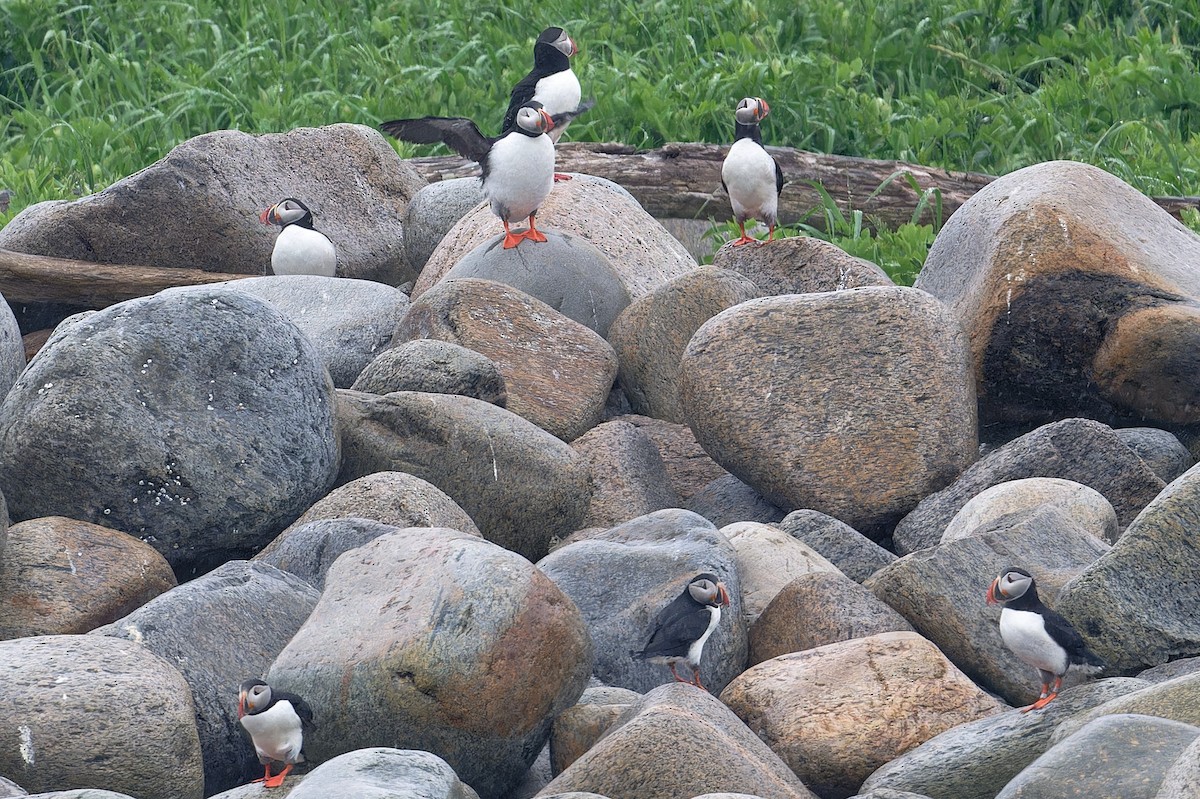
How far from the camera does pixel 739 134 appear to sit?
9812 mm

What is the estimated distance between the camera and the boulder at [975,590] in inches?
247

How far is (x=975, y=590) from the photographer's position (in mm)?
6359

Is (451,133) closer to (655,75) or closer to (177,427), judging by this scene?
(177,427)

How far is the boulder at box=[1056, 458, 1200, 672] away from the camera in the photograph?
5.77 meters

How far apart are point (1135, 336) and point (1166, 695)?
11.0 feet

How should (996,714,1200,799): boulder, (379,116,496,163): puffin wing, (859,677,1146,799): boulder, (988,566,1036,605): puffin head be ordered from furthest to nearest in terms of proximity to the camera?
(379,116,496,163): puffin wing → (988,566,1036,605): puffin head → (859,677,1146,799): boulder → (996,714,1200,799): boulder

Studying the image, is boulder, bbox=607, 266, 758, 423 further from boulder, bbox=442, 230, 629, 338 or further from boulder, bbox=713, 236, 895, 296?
boulder, bbox=713, 236, 895, 296

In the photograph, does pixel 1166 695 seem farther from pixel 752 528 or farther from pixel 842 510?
pixel 842 510

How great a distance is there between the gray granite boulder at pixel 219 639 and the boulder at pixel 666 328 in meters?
3.12

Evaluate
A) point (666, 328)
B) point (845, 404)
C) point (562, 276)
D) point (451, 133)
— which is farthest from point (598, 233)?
point (845, 404)

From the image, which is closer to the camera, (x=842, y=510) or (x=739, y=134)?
(x=842, y=510)

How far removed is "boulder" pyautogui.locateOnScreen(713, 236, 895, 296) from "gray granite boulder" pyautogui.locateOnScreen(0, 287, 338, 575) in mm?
3130

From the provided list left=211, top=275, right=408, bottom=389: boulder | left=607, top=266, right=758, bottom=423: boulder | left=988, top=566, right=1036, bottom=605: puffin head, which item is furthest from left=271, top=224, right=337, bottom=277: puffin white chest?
left=988, top=566, right=1036, bottom=605: puffin head

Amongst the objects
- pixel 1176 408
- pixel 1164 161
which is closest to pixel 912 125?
pixel 1164 161
